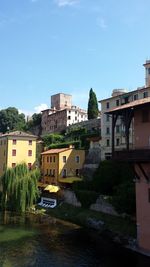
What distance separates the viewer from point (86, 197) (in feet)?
140

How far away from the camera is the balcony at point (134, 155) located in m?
26.6

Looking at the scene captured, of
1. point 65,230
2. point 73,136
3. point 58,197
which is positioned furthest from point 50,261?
point 73,136

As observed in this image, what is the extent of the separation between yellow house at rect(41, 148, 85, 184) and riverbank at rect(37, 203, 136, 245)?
32.6 feet

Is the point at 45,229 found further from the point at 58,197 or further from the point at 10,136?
the point at 10,136

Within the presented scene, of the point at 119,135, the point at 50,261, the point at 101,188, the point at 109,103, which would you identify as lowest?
the point at 50,261

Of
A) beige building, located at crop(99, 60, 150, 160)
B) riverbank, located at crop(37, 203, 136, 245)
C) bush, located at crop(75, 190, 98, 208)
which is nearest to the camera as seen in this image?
riverbank, located at crop(37, 203, 136, 245)

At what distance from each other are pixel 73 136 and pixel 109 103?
1854 centimetres

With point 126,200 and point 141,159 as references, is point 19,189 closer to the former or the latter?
point 126,200

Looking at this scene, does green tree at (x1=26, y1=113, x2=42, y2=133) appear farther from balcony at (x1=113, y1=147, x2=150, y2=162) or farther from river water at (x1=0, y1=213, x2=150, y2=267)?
balcony at (x1=113, y1=147, x2=150, y2=162)

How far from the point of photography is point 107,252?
2878 cm

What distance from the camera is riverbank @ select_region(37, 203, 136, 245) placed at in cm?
3181

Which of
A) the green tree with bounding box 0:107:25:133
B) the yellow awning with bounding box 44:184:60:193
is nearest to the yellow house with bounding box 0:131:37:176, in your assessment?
the yellow awning with bounding box 44:184:60:193

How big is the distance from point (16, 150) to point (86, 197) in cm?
2326

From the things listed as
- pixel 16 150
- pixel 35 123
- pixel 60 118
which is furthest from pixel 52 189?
pixel 35 123
